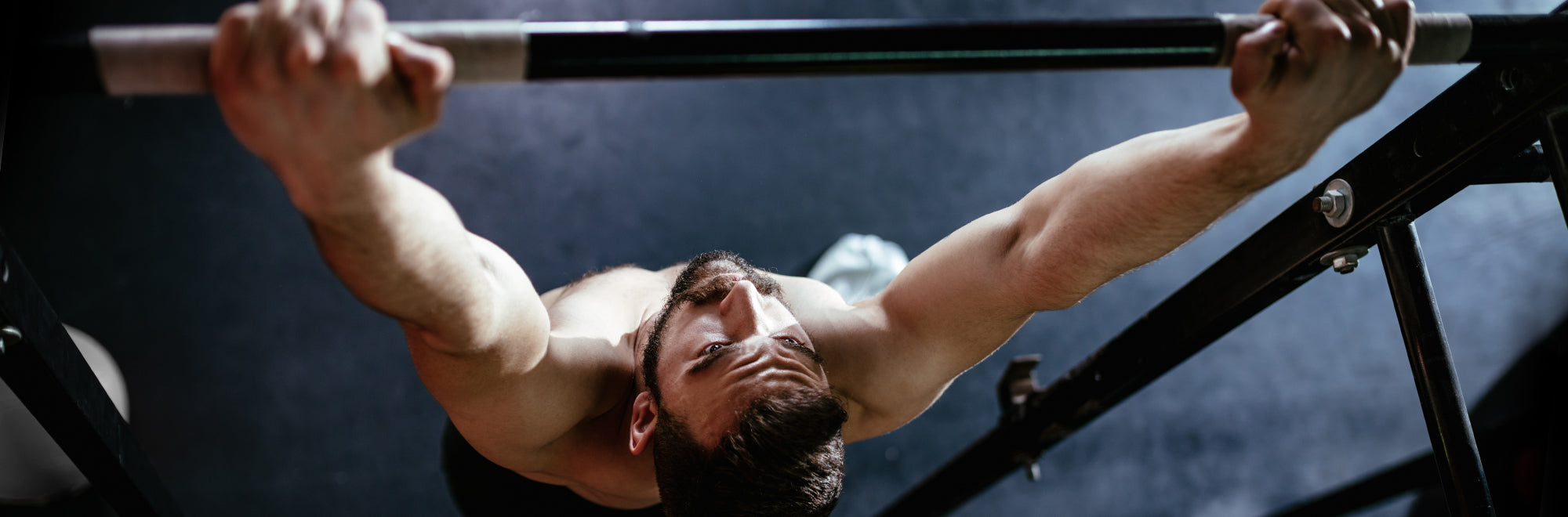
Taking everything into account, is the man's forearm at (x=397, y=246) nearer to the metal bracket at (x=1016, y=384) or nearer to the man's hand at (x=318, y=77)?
the man's hand at (x=318, y=77)

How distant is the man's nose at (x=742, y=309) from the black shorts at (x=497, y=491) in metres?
0.55

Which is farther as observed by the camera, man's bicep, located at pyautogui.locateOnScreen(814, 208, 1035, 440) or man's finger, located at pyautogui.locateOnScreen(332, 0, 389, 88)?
man's bicep, located at pyautogui.locateOnScreen(814, 208, 1035, 440)

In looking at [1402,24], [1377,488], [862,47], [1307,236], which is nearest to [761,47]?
[862,47]

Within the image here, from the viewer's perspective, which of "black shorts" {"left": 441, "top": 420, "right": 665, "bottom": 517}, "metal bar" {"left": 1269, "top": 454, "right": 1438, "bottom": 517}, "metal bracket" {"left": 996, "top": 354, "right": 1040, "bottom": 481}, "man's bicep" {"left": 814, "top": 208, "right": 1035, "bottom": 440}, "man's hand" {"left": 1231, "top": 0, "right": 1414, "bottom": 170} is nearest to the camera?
"man's hand" {"left": 1231, "top": 0, "right": 1414, "bottom": 170}

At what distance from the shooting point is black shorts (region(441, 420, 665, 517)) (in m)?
1.44

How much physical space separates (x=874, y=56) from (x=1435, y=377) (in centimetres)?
48

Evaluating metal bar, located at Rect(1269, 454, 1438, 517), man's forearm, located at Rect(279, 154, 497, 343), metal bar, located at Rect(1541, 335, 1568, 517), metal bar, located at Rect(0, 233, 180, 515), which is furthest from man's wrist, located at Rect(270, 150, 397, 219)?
metal bar, located at Rect(1269, 454, 1438, 517)

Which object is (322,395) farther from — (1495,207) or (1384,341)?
(1495,207)

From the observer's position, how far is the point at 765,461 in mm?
845

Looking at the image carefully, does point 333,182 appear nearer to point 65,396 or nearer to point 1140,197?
point 65,396

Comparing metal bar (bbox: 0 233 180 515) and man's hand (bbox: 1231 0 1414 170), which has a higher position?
man's hand (bbox: 1231 0 1414 170)

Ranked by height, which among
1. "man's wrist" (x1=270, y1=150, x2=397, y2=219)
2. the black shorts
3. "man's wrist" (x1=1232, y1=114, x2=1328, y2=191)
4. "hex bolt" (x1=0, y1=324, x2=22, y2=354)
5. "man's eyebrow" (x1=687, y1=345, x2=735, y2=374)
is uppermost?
"man's wrist" (x1=1232, y1=114, x2=1328, y2=191)

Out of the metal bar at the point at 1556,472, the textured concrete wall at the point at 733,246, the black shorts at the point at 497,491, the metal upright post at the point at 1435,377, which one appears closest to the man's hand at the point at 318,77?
the metal upright post at the point at 1435,377

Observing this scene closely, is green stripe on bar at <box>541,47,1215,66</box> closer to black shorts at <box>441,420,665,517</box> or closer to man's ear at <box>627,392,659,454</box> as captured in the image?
man's ear at <box>627,392,659,454</box>
